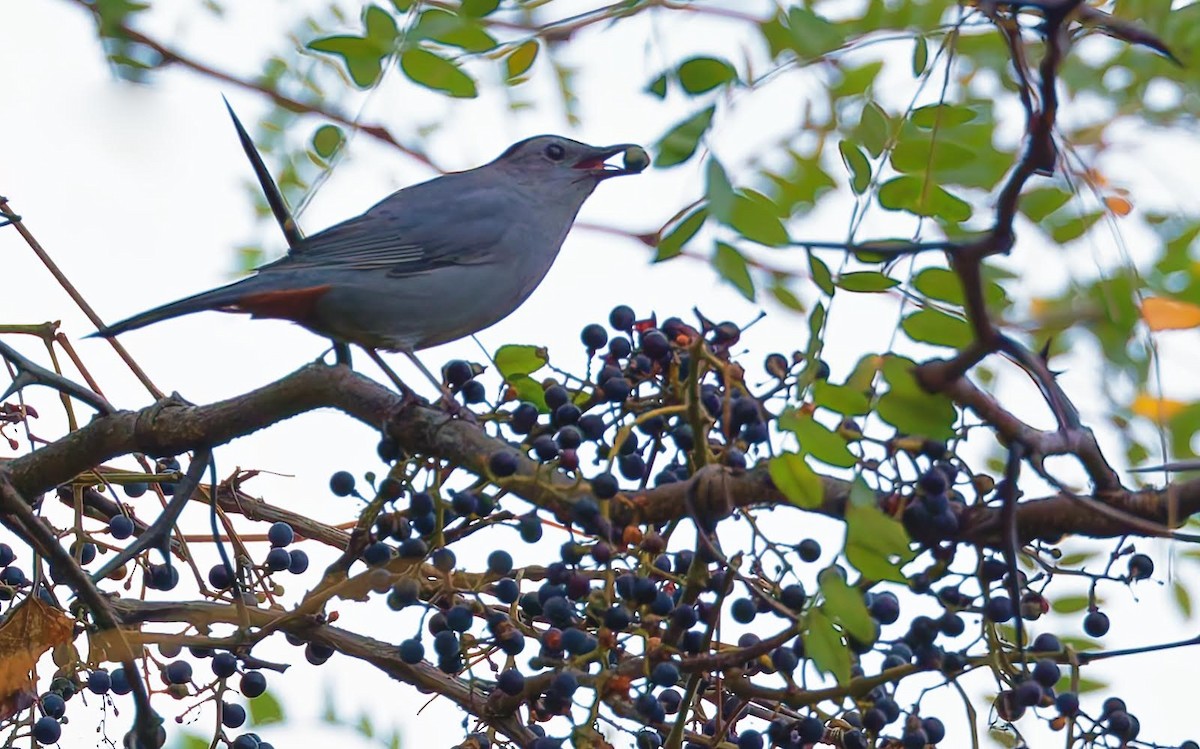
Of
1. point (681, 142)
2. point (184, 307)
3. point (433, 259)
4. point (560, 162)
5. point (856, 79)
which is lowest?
point (681, 142)

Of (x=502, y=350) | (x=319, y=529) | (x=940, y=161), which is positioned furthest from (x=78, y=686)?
(x=940, y=161)

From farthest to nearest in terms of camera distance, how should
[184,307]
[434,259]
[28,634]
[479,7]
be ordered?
[434,259], [184,307], [28,634], [479,7]

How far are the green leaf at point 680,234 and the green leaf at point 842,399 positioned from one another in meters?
0.27

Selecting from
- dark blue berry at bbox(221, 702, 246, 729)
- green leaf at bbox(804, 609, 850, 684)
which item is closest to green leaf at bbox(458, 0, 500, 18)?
green leaf at bbox(804, 609, 850, 684)

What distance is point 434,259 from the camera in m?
3.89

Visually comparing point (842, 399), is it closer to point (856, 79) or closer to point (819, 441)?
point (819, 441)

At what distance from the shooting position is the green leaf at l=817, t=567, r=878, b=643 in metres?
1.73

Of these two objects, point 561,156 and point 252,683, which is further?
point 561,156

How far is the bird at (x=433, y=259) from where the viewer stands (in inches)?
133

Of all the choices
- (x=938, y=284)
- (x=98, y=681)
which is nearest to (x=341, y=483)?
(x=98, y=681)

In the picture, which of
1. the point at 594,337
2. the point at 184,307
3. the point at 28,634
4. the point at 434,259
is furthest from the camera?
the point at 434,259

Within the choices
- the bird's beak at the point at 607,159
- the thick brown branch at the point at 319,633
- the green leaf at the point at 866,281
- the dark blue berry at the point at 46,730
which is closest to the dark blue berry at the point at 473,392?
the thick brown branch at the point at 319,633

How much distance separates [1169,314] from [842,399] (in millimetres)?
427

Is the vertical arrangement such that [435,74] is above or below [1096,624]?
above
